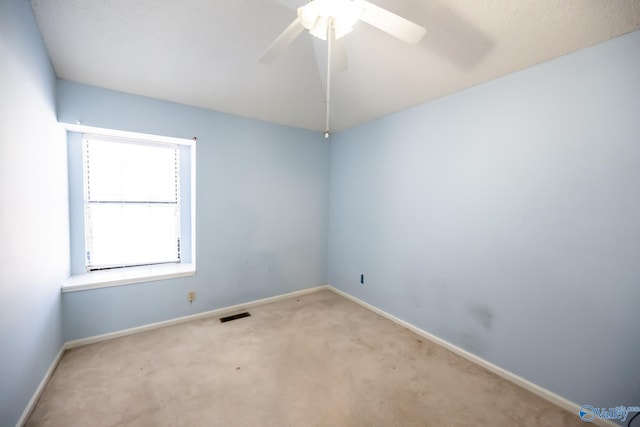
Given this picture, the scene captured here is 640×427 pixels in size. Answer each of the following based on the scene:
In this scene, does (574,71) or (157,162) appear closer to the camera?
A: (574,71)

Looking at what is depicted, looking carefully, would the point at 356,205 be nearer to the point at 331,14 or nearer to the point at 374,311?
the point at 374,311

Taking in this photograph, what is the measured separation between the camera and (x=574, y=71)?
5.32 feet

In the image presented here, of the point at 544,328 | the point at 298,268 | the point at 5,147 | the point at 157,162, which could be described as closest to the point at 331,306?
the point at 298,268

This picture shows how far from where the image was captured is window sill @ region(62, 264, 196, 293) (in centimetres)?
223

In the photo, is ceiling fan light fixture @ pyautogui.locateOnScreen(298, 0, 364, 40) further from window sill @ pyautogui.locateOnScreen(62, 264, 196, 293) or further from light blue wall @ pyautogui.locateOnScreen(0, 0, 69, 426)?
window sill @ pyautogui.locateOnScreen(62, 264, 196, 293)

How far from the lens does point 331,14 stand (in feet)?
3.76

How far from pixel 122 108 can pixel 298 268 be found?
8.89 feet

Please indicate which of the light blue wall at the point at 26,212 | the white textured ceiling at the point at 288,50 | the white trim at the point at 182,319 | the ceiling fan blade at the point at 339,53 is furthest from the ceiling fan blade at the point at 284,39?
the white trim at the point at 182,319

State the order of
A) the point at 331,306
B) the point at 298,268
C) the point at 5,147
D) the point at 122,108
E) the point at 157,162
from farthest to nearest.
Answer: the point at 298,268
the point at 331,306
the point at 157,162
the point at 122,108
the point at 5,147

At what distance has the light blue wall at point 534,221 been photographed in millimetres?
1479

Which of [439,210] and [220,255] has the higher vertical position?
[439,210]

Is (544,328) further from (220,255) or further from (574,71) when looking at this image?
(220,255)

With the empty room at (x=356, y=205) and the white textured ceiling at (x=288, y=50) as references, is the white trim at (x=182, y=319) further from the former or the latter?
the white textured ceiling at (x=288, y=50)

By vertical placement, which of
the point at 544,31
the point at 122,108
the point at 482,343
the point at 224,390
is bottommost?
the point at 224,390
